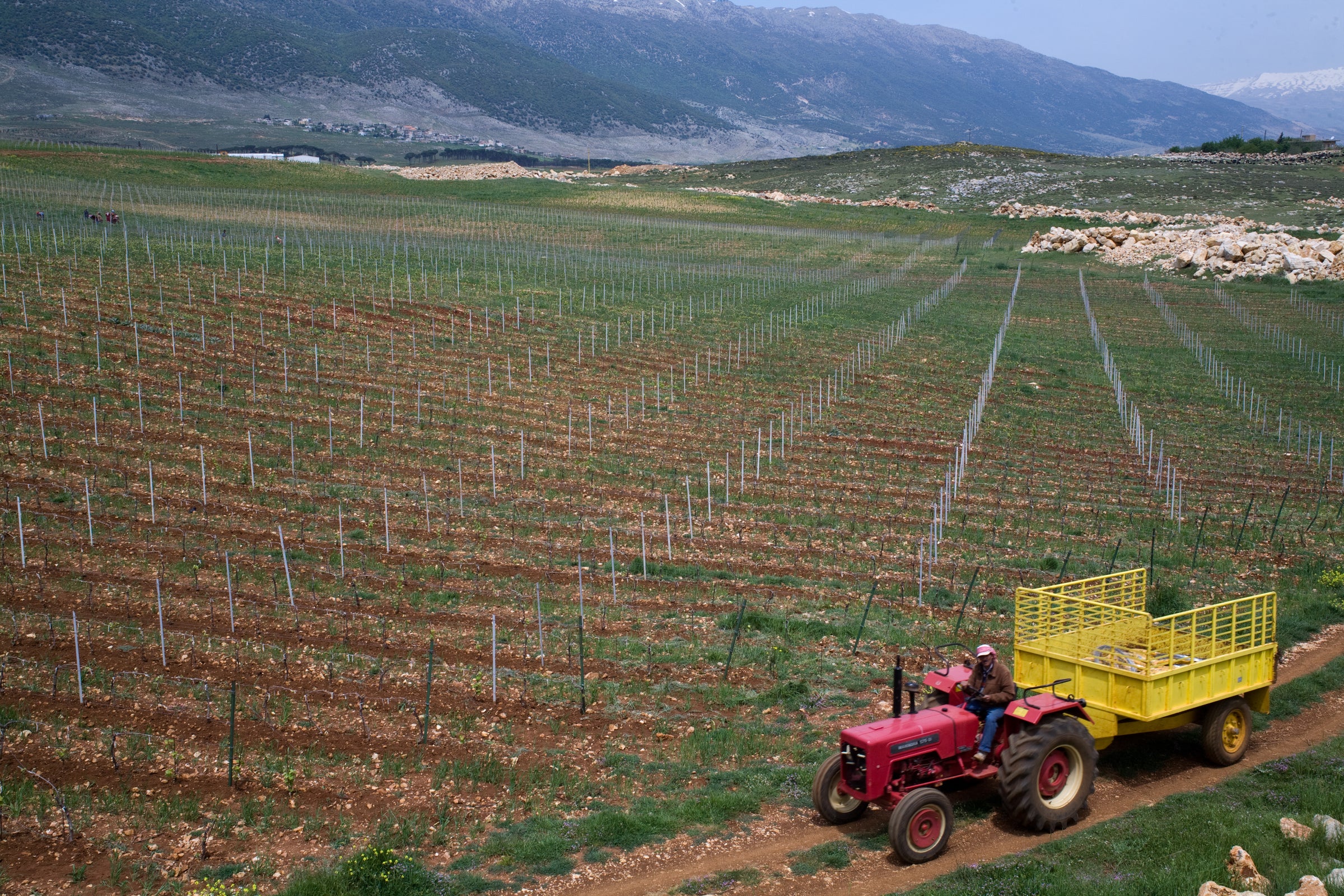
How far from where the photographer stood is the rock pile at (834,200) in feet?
374

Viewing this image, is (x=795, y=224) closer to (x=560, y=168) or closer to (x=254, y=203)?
(x=254, y=203)

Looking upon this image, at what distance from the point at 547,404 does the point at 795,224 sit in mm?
70607

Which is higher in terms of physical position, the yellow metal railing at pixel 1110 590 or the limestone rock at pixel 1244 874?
the yellow metal railing at pixel 1110 590

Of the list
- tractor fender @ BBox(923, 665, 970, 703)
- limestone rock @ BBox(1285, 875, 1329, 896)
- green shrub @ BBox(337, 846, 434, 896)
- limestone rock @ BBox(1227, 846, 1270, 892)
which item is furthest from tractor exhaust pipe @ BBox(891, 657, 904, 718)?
green shrub @ BBox(337, 846, 434, 896)

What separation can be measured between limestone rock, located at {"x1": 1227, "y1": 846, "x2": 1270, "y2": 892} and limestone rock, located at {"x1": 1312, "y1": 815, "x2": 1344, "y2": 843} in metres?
1.09

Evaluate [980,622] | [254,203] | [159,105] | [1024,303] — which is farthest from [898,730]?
[159,105]

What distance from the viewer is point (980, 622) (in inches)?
638

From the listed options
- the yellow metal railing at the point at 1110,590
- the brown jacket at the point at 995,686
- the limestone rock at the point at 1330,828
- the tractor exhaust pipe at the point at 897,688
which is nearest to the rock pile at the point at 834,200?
the yellow metal railing at the point at 1110,590

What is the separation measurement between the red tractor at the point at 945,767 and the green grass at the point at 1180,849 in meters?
0.40

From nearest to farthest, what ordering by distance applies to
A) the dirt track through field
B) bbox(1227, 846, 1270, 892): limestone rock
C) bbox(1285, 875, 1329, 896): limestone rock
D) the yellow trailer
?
bbox(1285, 875, 1329, 896): limestone rock < bbox(1227, 846, 1270, 892): limestone rock < the dirt track through field < the yellow trailer

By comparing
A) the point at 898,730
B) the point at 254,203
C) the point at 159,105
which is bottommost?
the point at 898,730

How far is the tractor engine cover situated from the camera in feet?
33.0

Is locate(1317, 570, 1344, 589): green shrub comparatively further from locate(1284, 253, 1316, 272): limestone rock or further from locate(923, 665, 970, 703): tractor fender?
locate(1284, 253, 1316, 272): limestone rock

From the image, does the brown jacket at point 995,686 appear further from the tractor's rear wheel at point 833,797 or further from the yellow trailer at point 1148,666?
the tractor's rear wheel at point 833,797
